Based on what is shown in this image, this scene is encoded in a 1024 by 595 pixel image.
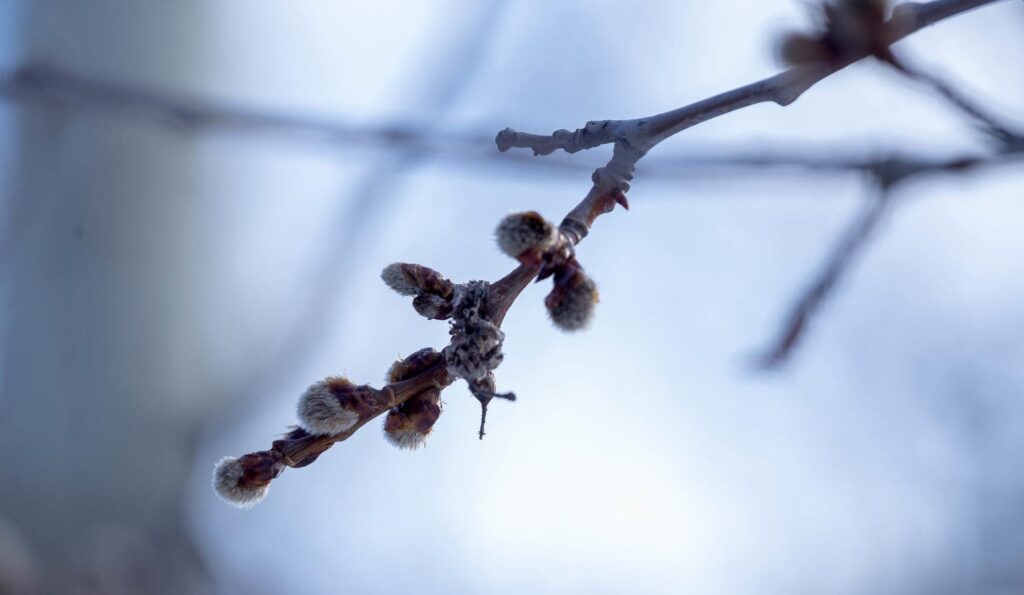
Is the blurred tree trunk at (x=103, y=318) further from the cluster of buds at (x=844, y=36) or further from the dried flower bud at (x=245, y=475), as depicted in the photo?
the cluster of buds at (x=844, y=36)

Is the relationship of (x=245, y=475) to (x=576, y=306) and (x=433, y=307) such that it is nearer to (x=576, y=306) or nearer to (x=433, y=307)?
(x=433, y=307)

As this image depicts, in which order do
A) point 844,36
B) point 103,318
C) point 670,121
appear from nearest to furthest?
point 844,36
point 670,121
point 103,318

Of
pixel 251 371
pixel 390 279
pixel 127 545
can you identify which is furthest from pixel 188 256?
pixel 390 279

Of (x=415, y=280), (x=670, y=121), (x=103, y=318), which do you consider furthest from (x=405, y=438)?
(x=103, y=318)

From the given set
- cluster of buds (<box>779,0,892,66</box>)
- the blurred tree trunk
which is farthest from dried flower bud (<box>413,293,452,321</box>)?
the blurred tree trunk

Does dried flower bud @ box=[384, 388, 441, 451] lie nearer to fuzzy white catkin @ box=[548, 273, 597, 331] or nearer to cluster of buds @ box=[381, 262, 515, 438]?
cluster of buds @ box=[381, 262, 515, 438]

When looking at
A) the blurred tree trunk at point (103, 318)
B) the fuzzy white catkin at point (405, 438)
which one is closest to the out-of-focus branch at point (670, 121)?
the fuzzy white catkin at point (405, 438)
